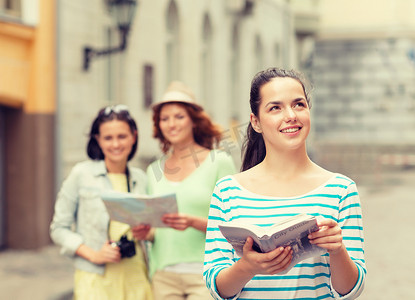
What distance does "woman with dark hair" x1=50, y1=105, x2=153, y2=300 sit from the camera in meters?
4.23

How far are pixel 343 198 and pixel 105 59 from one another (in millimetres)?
10752

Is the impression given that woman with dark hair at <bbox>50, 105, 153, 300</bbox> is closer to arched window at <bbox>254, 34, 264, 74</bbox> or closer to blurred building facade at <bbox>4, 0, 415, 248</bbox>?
blurred building facade at <bbox>4, 0, 415, 248</bbox>

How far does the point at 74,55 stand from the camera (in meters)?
11.5

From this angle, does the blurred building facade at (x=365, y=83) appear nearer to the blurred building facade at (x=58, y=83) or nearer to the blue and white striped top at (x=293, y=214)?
the blurred building facade at (x=58, y=83)

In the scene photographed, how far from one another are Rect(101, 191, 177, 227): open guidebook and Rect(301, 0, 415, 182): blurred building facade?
2683 centimetres

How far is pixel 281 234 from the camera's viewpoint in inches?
88.4

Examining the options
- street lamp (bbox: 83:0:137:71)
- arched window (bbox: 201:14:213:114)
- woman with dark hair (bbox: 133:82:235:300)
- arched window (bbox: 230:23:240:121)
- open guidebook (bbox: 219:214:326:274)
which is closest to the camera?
open guidebook (bbox: 219:214:326:274)

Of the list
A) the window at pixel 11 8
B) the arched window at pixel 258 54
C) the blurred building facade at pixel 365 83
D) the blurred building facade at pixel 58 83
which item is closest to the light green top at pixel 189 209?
the blurred building facade at pixel 58 83

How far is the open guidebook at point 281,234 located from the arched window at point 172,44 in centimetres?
1373

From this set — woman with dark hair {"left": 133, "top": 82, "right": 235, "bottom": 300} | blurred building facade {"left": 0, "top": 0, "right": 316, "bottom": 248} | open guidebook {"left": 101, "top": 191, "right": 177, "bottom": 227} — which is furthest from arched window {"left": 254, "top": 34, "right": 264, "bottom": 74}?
open guidebook {"left": 101, "top": 191, "right": 177, "bottom": 227}

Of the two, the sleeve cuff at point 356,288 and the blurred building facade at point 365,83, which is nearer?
the sleeve cuff at point 356,288

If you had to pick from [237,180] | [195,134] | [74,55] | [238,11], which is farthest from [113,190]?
[238,11]

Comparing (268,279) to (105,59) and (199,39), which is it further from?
(199,39)

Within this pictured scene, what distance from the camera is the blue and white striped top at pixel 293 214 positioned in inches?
100.0
